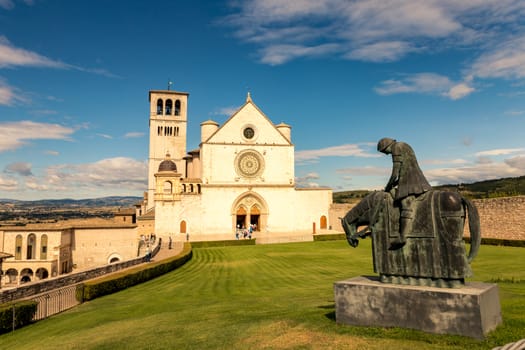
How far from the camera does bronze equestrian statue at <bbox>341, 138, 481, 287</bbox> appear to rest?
6.71 meters

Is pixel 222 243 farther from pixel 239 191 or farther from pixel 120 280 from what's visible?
pixel 120 280

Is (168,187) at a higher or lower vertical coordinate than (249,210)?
higher

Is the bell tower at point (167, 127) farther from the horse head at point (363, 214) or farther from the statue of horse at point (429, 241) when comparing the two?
the statue of horse at point (429, 241)

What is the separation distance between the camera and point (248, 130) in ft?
169

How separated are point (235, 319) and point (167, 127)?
206ft

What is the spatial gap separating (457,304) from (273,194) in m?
45.4

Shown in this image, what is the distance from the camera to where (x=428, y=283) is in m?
6.88

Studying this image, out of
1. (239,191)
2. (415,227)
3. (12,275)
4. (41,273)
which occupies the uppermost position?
(239,191)

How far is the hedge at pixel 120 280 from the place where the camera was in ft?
52.4

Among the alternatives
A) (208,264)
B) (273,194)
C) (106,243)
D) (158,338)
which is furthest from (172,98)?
(158,338)

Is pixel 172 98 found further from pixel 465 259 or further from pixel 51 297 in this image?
pixel 465 259

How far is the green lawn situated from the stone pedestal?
0.19 meters

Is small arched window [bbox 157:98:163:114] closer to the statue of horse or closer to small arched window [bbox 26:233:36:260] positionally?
small arched window [bbox 26:233:36:260]

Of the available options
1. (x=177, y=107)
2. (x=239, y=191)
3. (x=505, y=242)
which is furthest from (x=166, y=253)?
(x=177, y=107)
